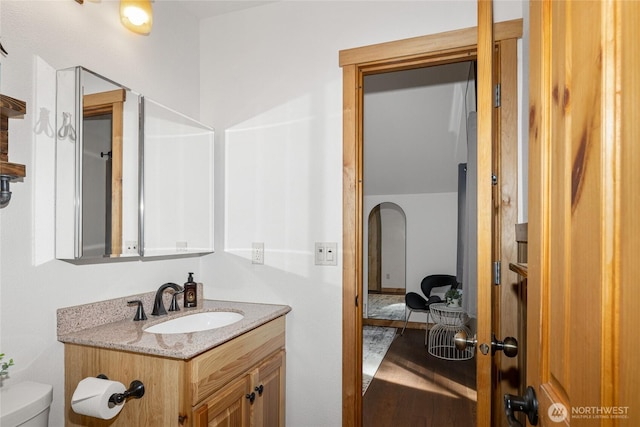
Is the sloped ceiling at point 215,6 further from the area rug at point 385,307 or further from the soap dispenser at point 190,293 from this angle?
the area rug at point 385,307

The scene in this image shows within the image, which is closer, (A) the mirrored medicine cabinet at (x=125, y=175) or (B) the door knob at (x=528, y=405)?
(B) the door knob at (x=528, y=405)

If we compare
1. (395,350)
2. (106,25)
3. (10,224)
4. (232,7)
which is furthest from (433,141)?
(10,224)

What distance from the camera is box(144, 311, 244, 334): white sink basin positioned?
1861 millimetres

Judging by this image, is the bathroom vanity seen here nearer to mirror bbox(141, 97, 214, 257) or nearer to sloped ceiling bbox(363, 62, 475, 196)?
mirror bbox(141, 97, 214, 257)

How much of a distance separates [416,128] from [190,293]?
3176 millimetres

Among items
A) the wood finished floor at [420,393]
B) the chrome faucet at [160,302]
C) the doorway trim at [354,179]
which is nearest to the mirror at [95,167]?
the chrome faucet at [160,302]

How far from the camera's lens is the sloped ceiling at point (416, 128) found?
11.8ft

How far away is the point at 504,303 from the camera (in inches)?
66.1

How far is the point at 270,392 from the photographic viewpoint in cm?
188

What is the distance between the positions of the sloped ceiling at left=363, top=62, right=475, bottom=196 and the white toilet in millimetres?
3193

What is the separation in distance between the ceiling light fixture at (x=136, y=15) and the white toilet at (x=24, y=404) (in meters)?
1.53

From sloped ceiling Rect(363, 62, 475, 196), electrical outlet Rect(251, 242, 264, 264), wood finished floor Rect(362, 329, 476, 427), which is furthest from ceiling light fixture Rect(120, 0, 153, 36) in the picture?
wood finished floor Rect(362, 329, 476, 427)

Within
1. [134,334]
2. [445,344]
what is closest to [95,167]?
[134,334]

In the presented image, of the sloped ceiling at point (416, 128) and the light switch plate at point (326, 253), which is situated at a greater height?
the sloped ceiling at point (416, 128)
